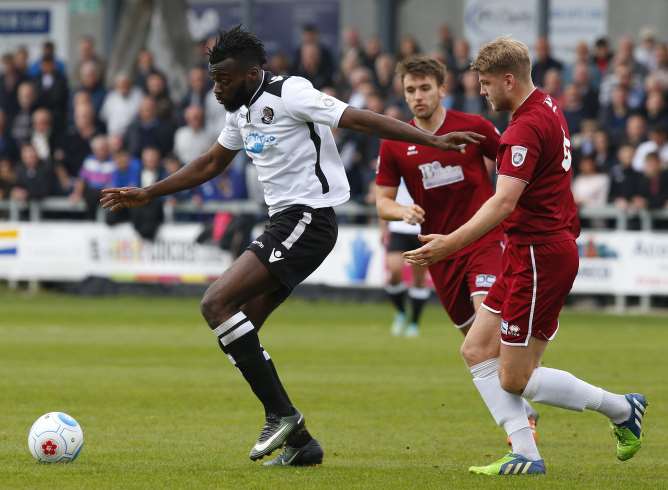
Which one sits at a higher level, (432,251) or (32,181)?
(432,251)

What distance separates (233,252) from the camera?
74.2 ft

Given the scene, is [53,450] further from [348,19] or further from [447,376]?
[348,19]

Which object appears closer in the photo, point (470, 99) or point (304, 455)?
point (304, 455)

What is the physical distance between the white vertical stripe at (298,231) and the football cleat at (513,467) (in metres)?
1.66

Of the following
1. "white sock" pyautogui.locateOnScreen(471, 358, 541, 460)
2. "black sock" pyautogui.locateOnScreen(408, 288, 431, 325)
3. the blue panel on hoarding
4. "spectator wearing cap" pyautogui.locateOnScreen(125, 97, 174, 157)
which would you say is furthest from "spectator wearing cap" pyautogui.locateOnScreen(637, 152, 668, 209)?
the blue panel on hoarding

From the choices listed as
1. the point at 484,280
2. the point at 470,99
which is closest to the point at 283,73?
the point at 470,99

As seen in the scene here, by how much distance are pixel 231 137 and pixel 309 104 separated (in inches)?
34.1

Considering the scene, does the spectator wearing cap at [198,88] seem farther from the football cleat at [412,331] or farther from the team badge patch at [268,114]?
the team badge patch at [268,114]

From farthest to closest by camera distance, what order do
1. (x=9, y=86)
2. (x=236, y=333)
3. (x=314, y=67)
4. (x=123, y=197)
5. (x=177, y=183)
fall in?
(x=9, y=86) → (x=314, y=67) → (x=177, y=183) → (x=123, y=197) → (x=236, y=333)

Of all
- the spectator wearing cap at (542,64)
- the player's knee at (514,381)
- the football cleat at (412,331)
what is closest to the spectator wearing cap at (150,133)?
the spectator wearing cap at (542,64)

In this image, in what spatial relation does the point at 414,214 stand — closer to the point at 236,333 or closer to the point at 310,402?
the point at 236,333

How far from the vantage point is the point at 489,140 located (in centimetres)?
1002

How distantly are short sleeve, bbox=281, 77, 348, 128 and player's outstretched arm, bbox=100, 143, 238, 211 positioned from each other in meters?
0.79

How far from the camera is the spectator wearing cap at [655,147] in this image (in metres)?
20.6
